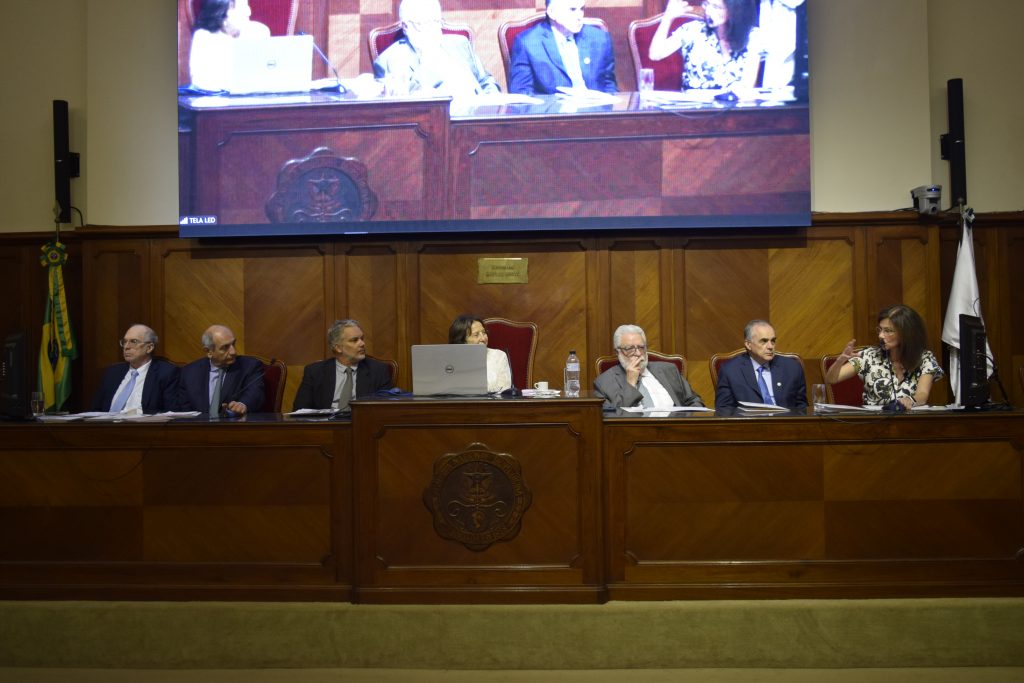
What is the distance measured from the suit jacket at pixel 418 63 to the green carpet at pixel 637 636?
3512 mm

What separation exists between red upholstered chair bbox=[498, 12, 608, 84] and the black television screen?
1 cm

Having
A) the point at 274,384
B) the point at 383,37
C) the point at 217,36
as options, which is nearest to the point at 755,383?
the point at 274,384

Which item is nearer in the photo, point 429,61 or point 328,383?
point 328,383

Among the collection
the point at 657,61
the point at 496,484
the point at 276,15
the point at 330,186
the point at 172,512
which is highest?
the point at 276,15

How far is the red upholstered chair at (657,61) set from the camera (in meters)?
5.46

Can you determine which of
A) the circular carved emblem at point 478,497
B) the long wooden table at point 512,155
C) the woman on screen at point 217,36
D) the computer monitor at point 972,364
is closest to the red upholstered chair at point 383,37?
the long wooden table at point 512,155

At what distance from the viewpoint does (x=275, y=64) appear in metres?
5.55

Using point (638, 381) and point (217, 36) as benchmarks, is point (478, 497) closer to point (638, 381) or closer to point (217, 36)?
point (638, 381)

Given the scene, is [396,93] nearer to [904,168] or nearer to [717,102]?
[717,102]

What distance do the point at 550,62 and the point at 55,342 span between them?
12.7ft

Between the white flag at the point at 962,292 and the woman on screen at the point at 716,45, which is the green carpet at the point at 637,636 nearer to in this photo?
the white flag at the point at 962,292

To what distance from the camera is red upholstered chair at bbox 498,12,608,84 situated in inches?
216

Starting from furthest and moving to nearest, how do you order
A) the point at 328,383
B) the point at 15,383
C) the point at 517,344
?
the point at 517,344
the point at 328,383
the point at 15,383

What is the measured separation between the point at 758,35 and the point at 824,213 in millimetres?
1236
